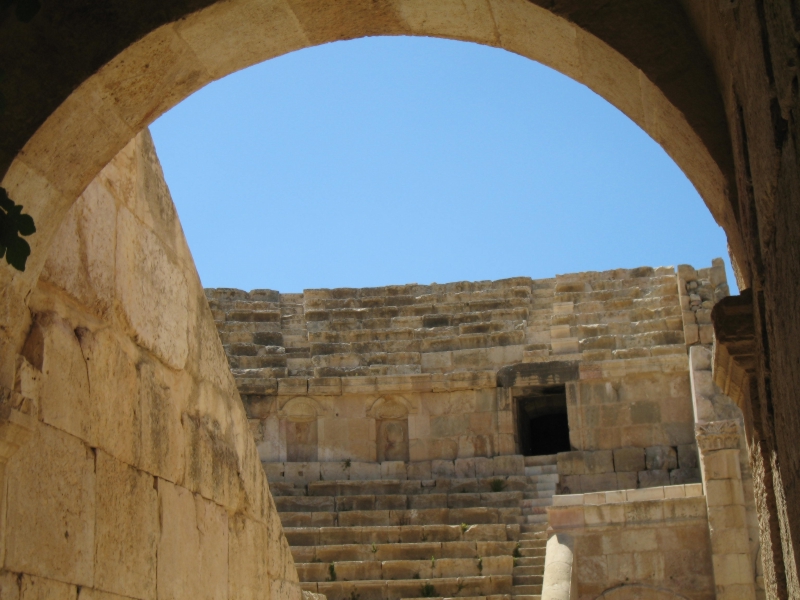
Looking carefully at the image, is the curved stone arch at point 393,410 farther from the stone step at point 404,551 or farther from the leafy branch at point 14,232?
the leafy branch at point 14,232

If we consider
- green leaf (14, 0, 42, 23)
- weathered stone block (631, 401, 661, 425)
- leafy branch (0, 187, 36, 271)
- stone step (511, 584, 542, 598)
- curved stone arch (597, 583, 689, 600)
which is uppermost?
green leaf (14, 0, 42, 23)

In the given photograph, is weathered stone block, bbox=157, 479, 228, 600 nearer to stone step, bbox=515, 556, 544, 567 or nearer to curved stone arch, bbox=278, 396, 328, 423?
stone step, bbox=515, 556, 544, 567

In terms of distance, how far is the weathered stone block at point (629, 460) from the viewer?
1496 cm

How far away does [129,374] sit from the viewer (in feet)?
14.3

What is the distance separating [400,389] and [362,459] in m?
1.30

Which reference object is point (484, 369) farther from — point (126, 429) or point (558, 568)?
point (126, 429)

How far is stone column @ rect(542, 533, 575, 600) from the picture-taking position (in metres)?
9.62

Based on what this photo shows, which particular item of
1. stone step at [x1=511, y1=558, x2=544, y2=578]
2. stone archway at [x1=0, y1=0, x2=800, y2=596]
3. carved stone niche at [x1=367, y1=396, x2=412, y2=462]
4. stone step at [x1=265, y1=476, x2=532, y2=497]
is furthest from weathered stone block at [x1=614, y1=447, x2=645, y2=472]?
stone archway at [x1=0, y1=0, x2=800, y2=596]

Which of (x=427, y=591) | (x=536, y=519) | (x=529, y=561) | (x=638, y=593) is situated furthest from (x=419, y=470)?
(x=427, y=591)

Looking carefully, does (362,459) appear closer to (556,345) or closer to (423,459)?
(423,459)

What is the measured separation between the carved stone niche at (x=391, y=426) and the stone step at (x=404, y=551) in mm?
4938

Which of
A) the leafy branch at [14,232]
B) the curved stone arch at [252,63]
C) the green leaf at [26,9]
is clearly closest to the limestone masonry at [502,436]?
the curved stone arch at [252,63]

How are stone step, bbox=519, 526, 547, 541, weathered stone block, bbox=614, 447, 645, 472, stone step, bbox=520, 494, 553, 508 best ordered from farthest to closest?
1. weathered stone block, bbox=614, 447, 645, 472
2. stone step, bbox=520, 494, 553, 508
3. stone step, bbox=519, 526, 547, 541

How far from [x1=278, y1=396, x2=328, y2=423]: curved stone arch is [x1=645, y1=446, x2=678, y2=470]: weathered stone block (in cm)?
527
